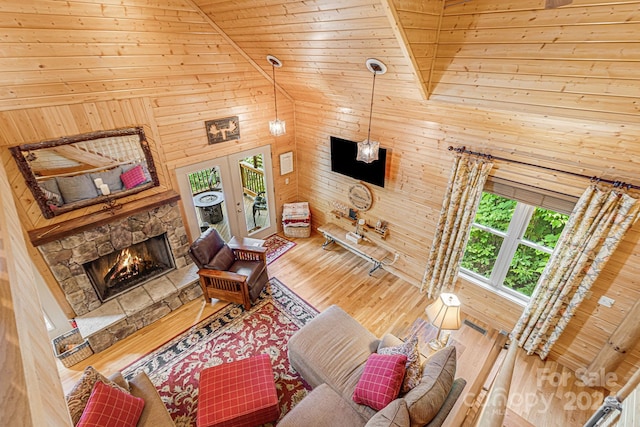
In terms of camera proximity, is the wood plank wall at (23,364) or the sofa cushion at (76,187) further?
the sofa cushion at (76,187)

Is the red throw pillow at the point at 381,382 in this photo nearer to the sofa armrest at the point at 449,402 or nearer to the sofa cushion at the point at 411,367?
the sofa cushion at the point at 411,367

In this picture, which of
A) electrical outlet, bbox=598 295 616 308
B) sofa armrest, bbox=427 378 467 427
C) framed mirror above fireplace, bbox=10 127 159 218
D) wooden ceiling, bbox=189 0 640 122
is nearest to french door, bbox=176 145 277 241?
framed mirror above fireplace, bbox=10 127 159 218

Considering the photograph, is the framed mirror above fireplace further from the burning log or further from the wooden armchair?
the wooden armchair

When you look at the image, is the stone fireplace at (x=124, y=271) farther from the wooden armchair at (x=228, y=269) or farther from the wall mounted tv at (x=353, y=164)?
the wall mounted tv at (x=353, y=164)

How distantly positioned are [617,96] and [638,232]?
134 cm

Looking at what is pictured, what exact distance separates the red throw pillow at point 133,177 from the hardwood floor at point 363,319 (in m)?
1.79

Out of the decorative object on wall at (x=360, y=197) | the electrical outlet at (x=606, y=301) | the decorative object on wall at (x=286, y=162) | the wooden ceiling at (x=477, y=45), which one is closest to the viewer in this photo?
the wooden ceiling at (x=477, y=45)

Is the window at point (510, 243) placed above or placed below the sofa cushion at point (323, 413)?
above

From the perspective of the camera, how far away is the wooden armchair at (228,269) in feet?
12.8

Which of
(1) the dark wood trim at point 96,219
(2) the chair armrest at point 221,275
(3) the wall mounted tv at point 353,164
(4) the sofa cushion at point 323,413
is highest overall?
(3) the wall mounted tv at point 353,164

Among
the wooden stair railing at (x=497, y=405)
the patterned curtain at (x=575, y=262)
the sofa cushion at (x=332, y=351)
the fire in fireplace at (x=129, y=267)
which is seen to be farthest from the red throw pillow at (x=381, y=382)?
the fire in fireplace at (x=129, y=267)

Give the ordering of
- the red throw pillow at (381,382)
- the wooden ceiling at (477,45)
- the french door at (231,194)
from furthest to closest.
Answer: the french door at (231,194)
the red throw pillow at (381,382)
the wooden ceiling at (477,45)

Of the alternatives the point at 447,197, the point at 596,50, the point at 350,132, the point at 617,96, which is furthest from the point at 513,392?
the point at 350,132

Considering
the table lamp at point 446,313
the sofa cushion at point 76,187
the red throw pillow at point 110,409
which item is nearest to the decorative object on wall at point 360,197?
the table lamp at point 446,313
